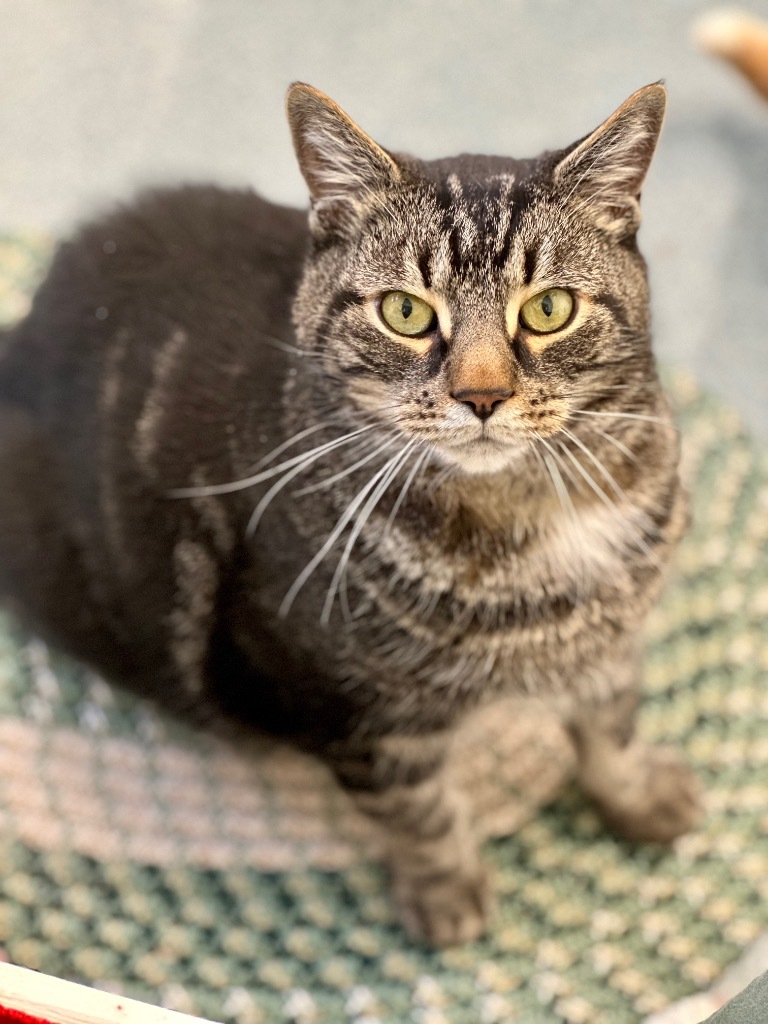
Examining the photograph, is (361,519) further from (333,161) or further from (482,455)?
(333,161)

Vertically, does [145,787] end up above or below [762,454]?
below

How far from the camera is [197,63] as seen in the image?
178 cm

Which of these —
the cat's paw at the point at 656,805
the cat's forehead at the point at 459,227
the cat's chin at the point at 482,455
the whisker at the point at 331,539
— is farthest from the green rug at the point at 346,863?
the cat's forehead at the point at 459,227

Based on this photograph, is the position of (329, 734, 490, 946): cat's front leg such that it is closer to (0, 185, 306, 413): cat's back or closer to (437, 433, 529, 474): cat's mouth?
(437, 433, 529, 474): cat's mouth

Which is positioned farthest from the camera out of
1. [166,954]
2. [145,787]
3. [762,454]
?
[762,454]

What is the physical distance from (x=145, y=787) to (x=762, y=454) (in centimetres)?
87

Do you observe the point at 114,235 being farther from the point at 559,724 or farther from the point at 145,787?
the point at 559,724

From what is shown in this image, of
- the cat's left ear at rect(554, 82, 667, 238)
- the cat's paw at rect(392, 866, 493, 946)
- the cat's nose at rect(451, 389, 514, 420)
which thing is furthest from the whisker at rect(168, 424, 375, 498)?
the cat's paw at rect(392, 866, 493, 946)

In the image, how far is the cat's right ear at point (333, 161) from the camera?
76 cm

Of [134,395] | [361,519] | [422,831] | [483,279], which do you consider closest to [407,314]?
→ [483,279]

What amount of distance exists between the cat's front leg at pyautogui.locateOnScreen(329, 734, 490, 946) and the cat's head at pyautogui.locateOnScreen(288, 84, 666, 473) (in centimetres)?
32

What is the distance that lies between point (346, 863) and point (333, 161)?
740mm

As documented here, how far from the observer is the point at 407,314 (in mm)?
771

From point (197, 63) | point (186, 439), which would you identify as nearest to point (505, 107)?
point (197, 63)
